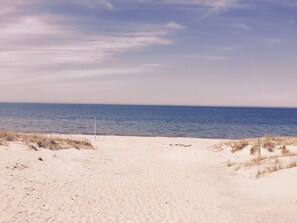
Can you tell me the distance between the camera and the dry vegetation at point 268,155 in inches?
892

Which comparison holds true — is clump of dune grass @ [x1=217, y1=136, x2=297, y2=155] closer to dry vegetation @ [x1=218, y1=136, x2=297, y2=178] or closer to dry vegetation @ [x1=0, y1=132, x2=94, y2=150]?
dry vegetation @ [x1=218, y1=136, x2=297, y2=178]

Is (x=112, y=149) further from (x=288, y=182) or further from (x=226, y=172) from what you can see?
(x=288, y=182)

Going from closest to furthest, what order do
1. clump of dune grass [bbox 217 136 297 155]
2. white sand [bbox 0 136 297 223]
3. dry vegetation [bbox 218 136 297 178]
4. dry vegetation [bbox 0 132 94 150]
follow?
white sand [bbox 0 136 297 223] < dry vegetation [bbox 218 136 297 178] < dry vegetation [bbox 0 132 94 150] < clump of dune grass [bbox 217 136 297 155]

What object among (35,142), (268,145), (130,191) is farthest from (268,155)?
(35,142)

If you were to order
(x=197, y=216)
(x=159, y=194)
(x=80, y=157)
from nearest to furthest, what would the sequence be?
(x=197, y=216)
(x=159, y=194)
(x=80, y=157)

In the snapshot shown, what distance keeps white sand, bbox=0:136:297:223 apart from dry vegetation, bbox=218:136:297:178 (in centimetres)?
108

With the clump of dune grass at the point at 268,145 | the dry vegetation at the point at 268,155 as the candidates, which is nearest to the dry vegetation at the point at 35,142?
the dry vegetation at the point at 268,155

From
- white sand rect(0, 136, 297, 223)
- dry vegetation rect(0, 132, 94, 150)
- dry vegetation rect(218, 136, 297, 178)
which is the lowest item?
white sand rect(0, 136, 297, 223)

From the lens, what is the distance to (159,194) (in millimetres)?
18250

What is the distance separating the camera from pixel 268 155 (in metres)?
30.5

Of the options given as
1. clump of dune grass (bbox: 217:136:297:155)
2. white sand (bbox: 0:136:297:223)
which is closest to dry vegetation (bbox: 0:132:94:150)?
white sand (bbox: 0:136:297:223)

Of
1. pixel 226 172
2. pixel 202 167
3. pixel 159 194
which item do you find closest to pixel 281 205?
pixel 159 194

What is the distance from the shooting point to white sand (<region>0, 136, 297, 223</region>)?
47.2 ft

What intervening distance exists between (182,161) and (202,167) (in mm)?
2980
